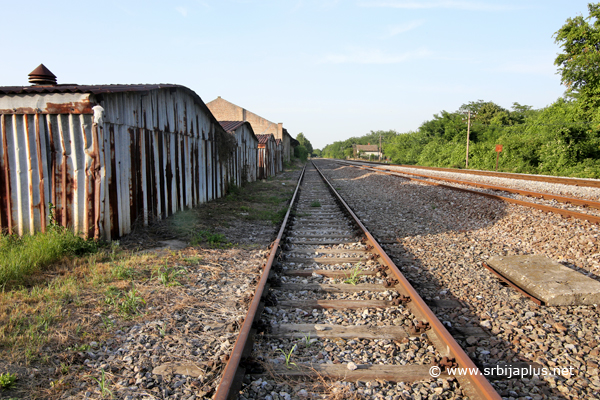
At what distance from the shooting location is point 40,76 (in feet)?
26.3

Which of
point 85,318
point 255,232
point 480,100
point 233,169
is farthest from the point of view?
point 480,100

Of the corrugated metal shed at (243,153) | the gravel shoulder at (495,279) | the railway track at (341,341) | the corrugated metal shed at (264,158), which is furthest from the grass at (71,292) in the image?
the corrugated metal shed at (264,158)

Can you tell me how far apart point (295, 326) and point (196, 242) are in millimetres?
3729

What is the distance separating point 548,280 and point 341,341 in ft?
9.46

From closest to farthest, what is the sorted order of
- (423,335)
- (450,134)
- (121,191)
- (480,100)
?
(423,335) < (121,191) < (450,134) < (480,100)

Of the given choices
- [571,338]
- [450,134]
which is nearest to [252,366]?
[571,338]

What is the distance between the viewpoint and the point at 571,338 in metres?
3.28

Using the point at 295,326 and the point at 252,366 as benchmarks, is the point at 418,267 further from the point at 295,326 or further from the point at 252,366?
the point at 252,366

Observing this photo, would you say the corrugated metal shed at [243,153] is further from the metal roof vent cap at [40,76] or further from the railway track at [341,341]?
the railway track at [341,341]

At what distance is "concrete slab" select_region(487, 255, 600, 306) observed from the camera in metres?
3.94

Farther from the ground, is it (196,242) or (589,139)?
(589,139)

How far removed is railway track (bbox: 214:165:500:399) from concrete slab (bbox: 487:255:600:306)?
1.55 m

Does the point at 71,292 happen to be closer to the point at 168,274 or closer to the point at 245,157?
the point at 168,274

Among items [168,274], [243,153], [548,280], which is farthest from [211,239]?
[243,153]
